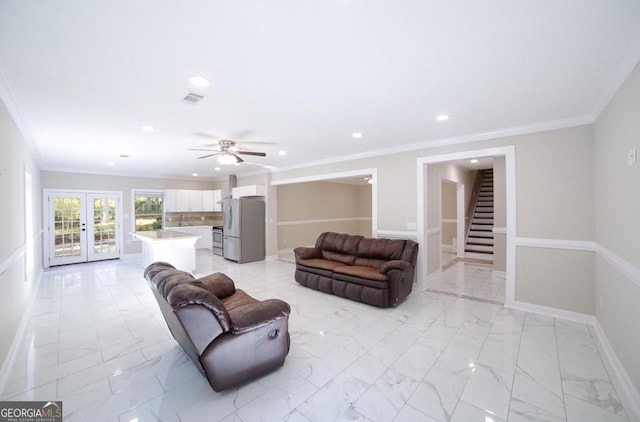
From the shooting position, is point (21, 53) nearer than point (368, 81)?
Yes

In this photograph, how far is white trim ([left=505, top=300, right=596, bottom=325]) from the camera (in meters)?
3.25

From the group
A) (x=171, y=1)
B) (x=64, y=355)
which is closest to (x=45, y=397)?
(x=64, y=355)

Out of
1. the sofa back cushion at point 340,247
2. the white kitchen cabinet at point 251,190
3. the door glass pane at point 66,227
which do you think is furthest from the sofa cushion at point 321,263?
the door glass pane at point 66,227

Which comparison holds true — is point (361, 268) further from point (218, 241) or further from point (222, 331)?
point (218, 241)

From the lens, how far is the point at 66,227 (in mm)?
6914

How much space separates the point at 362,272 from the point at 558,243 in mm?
2584

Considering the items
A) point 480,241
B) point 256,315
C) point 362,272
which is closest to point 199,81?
point 256,315

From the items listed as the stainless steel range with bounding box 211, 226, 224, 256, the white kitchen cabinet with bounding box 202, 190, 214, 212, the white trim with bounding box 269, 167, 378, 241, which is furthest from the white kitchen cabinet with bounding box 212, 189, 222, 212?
the white trim with bounding box 269, 167, 378, 241

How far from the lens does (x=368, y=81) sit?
2.35 meters

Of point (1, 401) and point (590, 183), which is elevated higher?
point (590, 183)

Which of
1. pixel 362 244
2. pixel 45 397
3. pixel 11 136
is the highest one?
pixel 11 136

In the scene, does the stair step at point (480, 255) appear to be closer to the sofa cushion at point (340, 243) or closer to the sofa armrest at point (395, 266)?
the sofa cushion at point (340, 243)

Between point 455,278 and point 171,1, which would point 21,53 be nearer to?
point 171,1

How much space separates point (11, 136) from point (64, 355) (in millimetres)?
2404
